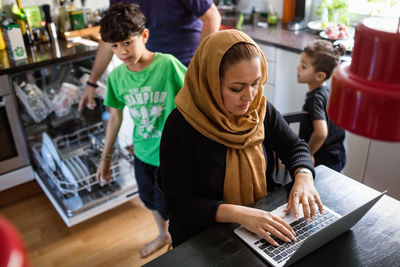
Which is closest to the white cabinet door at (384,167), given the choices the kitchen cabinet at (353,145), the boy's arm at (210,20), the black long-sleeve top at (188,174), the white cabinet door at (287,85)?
the kitchen cabinet at (353,145)

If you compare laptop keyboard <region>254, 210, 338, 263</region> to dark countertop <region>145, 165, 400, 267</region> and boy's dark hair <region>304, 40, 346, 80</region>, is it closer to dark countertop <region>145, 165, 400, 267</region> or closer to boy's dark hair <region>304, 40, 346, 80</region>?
dark countertop <region>145, 165, 400, 267</region>

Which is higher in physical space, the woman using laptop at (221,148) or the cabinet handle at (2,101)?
the woman using laptop at (221,148)

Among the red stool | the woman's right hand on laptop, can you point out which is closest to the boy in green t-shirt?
the woman's right hand on laptop

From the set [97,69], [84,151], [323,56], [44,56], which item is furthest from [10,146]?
[323,56]

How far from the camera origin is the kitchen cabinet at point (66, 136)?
2414 millimetres

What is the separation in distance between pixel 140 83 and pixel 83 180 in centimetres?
81

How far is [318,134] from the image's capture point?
1882 mm

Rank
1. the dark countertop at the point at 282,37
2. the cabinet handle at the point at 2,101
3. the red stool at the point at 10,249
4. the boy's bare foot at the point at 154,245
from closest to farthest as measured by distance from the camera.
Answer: the red stool at the point at 10,249, the boy's bare foot at the point at 154,245, the cabinet handle at the point at 2,101, the dark countertop at the point at 282,37

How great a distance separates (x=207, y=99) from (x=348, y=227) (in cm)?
55

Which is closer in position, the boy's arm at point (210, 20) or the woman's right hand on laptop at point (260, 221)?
the woman's right hand on laptop at point (260, 221)

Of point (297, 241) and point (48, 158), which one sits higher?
Answer: point (297, 241)

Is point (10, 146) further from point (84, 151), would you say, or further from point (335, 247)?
point (335, 247)

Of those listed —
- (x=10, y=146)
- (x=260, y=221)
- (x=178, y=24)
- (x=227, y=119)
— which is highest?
(x=178, y=24)

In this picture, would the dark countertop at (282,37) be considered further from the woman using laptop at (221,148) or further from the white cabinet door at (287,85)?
the woman using laptop at (221,148)
